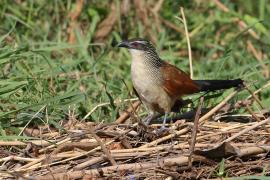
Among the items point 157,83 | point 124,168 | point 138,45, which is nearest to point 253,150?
point 124,168

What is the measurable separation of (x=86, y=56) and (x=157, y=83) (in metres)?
1.59

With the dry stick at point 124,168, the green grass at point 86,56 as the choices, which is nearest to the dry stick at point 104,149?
the dry stick at point 124,168

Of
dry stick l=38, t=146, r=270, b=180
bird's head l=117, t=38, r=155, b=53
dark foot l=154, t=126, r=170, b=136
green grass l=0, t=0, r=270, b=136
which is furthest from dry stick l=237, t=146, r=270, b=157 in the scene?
bird's head l=117, t=38, r=155, b=53

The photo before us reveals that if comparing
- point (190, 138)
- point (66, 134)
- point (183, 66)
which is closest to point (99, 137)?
point (66, 134)

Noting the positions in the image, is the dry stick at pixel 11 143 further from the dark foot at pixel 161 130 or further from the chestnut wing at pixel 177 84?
the chestnut wing at pixel 177 84

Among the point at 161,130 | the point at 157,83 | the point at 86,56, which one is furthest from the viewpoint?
the point at 86,56

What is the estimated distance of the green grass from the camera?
513 centimetres

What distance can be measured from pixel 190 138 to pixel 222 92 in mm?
1148

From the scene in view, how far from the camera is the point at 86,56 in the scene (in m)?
6.67

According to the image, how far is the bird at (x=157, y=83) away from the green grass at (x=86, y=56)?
23cm

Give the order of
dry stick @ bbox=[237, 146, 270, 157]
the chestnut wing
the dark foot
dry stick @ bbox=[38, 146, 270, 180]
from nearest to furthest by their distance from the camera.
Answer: dry stick @ bbox=[38, 146, 270, 180] < dry stick @ bbox=[237, 146, 270, 157] < the dark foot < the chestnut wing

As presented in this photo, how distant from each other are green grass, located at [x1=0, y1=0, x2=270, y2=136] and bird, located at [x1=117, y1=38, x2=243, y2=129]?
23 cm

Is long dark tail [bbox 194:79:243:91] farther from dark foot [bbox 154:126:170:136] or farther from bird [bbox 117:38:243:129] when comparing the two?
dark foot [bbox 154:126:170:136]

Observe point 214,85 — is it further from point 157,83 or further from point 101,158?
point 101,158
